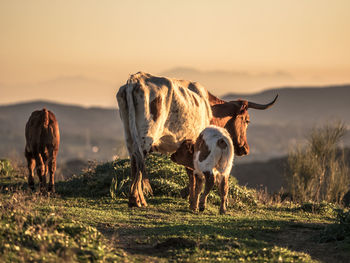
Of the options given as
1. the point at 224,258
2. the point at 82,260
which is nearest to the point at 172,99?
the point at 224,258

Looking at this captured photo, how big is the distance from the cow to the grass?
1.15m

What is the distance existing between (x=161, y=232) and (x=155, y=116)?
8.42 feet

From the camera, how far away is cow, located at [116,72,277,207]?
10422 mm

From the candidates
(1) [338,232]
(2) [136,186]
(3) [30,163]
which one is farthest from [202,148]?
(3) [30,163]

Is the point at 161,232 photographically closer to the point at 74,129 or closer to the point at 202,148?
the point at 202,148

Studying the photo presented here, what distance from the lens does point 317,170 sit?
54.6 ft

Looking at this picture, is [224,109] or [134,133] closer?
[134,133]

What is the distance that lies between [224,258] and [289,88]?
5440 inches

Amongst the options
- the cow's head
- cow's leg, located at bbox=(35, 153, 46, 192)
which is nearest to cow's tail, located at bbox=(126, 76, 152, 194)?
the cow's head

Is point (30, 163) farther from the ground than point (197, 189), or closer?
farther from the ground

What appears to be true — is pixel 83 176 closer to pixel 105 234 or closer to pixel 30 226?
pixel 105 234

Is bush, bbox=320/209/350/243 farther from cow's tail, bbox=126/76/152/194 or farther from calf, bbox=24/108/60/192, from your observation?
calf, bbox=24/108/60/192

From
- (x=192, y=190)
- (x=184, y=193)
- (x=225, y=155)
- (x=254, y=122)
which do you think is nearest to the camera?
(x=225, y=155)

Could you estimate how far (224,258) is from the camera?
24.3 feet
